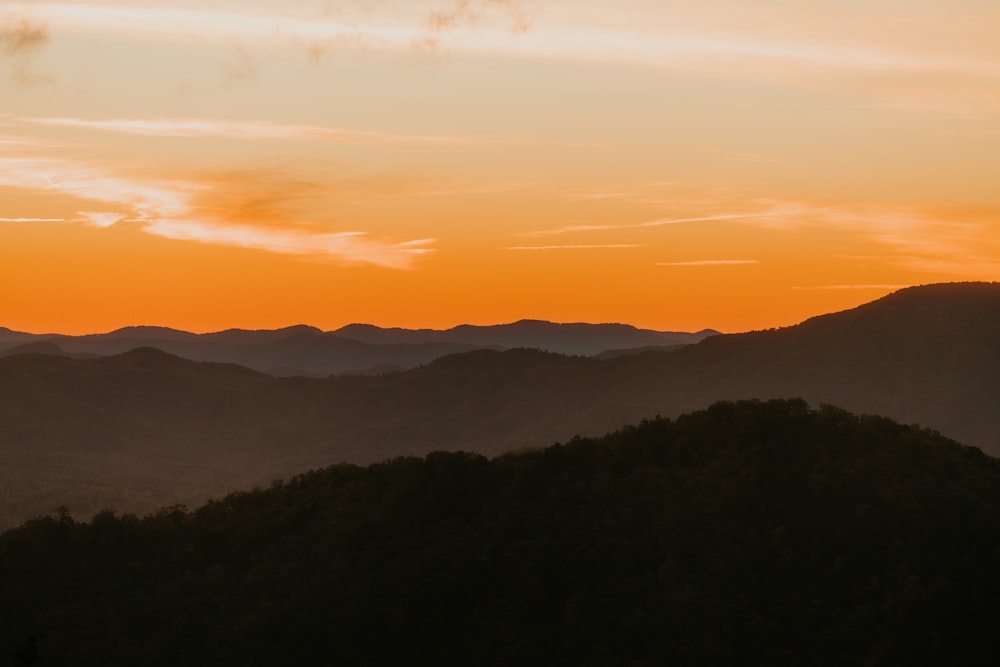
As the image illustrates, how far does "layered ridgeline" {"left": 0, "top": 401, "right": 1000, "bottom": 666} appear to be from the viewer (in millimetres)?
45406

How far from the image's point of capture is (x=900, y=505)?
49781 millimetres

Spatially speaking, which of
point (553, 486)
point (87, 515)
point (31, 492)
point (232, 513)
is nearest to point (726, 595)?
point (553, 486)

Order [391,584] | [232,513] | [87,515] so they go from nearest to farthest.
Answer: [391,584] → [232,513] → [87,515]

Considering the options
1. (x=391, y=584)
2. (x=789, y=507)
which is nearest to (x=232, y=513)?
(x=391, y=584)

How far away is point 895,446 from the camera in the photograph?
54500 millimetres

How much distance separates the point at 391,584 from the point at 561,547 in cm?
698

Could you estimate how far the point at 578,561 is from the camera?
49.4 metres

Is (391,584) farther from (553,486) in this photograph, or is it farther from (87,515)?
(87,515)

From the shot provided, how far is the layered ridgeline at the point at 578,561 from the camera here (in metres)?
45.4

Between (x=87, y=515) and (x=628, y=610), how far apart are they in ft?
386

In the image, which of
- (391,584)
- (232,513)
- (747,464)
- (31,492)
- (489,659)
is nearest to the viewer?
(489,659)

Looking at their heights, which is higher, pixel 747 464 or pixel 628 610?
pixel 747 464

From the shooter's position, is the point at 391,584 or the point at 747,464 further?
the point at 747,464

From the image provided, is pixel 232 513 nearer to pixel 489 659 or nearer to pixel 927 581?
pixel 489 659
